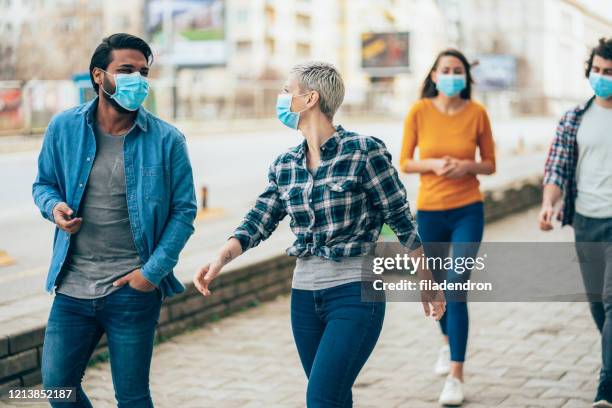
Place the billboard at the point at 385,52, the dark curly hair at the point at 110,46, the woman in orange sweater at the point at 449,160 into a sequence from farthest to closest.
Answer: the billboard at the point at 385,52 → the woman in orange sweater at the point at 449,160 → the dark curly hair at the point at 110,46

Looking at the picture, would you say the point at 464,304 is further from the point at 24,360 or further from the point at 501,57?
the point at 501,57

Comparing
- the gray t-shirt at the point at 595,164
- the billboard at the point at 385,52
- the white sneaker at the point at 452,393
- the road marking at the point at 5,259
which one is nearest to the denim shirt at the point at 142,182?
the white sneaker at the point at 452,393

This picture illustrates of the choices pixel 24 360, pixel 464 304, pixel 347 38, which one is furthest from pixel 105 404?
pixel 347 38

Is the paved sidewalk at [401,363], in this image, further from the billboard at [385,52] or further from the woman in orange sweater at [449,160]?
the billboard at [385,52]

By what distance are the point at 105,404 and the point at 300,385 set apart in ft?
3.71

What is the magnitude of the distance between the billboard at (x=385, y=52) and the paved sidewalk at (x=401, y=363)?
61328 millimetres

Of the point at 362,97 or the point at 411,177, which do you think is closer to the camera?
the point at 411,177

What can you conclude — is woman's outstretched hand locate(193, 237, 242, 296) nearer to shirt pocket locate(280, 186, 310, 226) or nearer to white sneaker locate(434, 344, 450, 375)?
shirt pocket locate(280, 186, 310, 226)

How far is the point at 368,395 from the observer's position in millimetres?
5691

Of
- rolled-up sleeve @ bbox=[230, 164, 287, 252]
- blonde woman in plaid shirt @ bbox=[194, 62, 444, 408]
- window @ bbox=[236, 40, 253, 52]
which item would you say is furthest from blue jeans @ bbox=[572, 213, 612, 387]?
window @ bbox=[236, 40, 253, 52]

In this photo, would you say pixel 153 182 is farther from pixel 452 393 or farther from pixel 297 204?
pixel 452 393

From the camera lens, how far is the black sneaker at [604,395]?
205 inches

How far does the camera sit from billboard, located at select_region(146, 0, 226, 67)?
53.9 m

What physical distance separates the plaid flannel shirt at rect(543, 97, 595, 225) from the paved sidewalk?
1.18 metres
